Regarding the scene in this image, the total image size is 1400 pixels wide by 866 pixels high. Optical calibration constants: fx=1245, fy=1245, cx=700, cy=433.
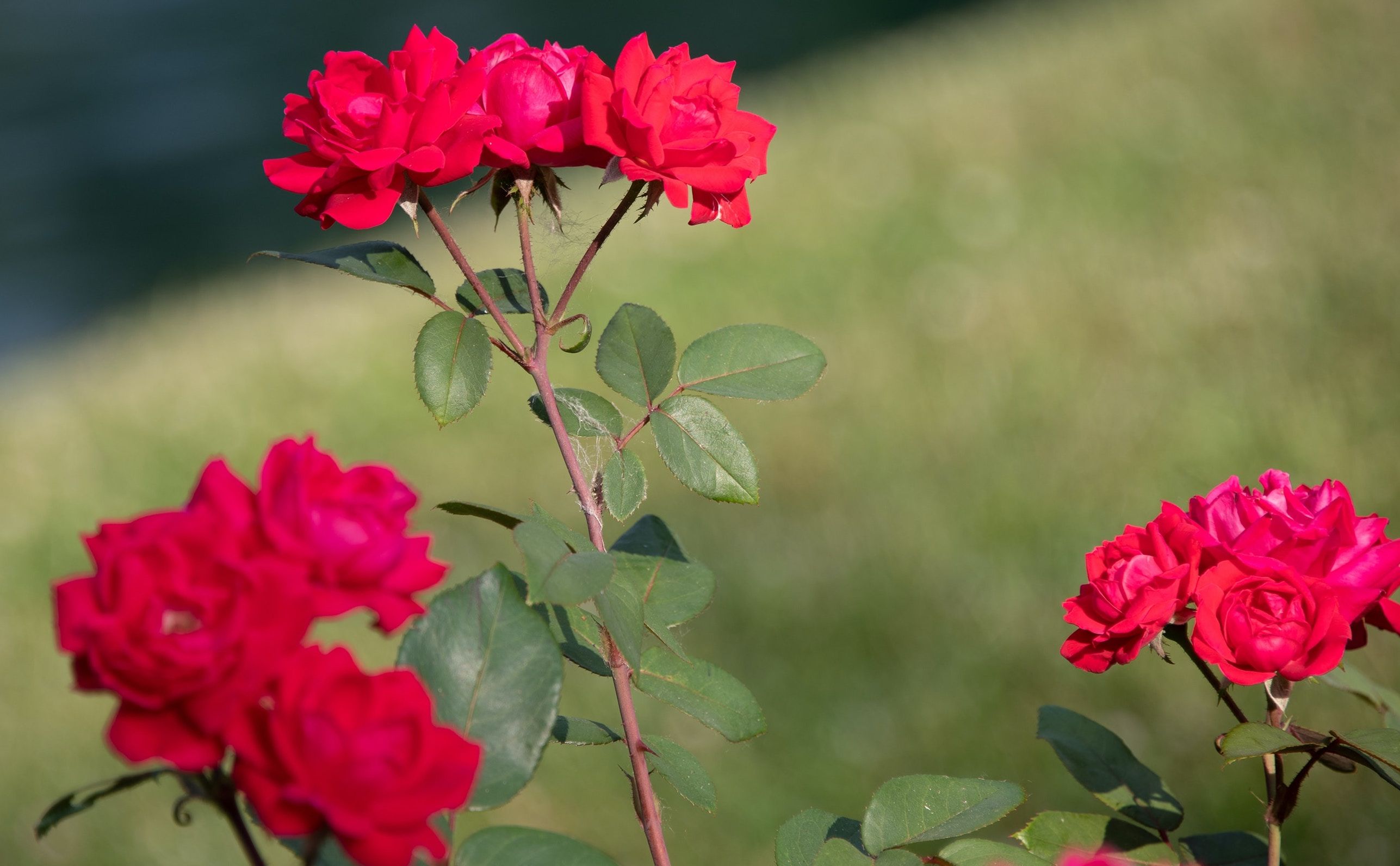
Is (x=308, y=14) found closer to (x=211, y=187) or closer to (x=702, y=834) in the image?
(x=211, y=187)

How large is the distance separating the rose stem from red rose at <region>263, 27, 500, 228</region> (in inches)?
2.0

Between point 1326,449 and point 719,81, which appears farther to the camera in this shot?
point 1326,449

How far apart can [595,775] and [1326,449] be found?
3.52 ft

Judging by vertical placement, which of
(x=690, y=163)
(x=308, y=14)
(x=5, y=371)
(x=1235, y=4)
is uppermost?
(x=308, y=14)

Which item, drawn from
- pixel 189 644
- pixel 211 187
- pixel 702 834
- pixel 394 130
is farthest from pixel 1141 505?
pixel 211 187

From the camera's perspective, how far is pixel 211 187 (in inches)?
226

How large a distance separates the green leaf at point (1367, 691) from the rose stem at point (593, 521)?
32 centimetres

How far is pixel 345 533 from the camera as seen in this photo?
0.37 meters

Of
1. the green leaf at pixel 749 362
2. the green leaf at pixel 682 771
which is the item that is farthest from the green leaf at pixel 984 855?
the green leaf at pixel 749 362

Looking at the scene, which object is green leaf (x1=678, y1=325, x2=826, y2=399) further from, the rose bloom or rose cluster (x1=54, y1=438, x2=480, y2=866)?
rose cluster (x1=54, y1=438, x2=480, y2=866)

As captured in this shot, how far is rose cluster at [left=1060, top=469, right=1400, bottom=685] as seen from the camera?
0.52 metres

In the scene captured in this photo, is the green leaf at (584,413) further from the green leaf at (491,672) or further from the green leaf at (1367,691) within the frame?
the green leaf at (1367,691)

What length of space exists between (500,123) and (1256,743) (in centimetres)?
42

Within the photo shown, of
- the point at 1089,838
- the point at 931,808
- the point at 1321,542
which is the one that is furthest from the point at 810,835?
the point at 1321,542
